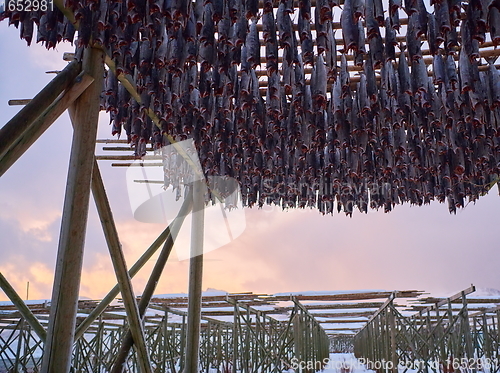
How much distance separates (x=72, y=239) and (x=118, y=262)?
3.02ft

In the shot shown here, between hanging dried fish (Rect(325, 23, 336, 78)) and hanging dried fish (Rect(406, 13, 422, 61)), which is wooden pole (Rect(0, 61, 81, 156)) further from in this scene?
hanging dried fish (Rect(406, 13, 422, 61))

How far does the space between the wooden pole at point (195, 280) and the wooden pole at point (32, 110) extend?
11.4ft

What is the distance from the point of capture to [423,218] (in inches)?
953

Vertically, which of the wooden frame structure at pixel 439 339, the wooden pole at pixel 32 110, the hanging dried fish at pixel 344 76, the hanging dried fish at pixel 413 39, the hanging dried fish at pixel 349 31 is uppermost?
the hanging dried fish at pixel 344 76

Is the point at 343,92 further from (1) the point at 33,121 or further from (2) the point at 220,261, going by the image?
(2) the point at 220,261

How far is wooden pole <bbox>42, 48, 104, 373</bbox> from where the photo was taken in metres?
2.93

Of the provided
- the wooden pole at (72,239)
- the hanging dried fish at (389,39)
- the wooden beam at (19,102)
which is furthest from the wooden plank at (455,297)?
the wooden pole at (72,239)

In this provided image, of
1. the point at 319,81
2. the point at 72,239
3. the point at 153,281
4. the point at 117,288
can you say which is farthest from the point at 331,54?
the point at 153,281

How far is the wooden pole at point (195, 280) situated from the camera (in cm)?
605

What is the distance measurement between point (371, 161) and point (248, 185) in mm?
1927

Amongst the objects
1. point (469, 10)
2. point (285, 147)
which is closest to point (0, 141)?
point (469, 10)

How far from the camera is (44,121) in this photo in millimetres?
2945

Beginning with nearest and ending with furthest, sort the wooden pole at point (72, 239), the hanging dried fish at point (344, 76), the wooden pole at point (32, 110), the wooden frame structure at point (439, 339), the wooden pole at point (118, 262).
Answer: the wooden pole at point (32, 110)
the wooden pole at point (72, 239)
the wooden pole at point (118, 262)
the hanging dried fish at point (344, 76)
the wooden frame structure at point (439, 339)

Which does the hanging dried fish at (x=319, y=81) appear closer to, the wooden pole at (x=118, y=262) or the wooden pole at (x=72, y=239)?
the wooden pole at (x=72, y=239)
